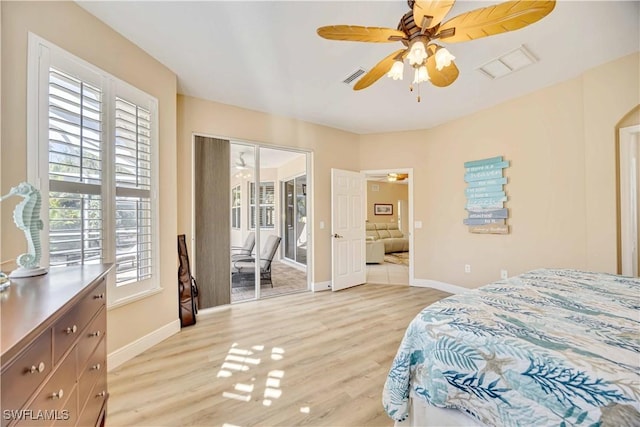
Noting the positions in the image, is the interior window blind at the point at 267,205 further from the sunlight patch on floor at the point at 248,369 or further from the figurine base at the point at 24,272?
the figurine base at the point at 24,272

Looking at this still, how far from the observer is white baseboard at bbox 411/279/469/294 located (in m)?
4.10

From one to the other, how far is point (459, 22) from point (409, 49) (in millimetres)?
319

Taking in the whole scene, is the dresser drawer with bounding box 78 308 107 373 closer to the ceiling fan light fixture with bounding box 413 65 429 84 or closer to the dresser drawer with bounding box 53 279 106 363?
the dresser drawer with bounding box 53 279 106 363

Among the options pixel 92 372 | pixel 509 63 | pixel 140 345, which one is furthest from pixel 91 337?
pixel 509 63

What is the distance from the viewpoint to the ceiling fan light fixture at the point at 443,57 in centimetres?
173

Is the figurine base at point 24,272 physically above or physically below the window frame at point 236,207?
below

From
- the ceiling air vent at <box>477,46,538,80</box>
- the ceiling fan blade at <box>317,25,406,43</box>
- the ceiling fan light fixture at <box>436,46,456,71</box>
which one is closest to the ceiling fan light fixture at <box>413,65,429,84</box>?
the ceiling fan light fixture at <box>436,46,456,71</box>

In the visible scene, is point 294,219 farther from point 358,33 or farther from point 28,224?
point 28,224

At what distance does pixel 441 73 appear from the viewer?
2.02m

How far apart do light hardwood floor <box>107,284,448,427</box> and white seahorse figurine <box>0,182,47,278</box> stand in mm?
1059

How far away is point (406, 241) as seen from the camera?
8.40 meters

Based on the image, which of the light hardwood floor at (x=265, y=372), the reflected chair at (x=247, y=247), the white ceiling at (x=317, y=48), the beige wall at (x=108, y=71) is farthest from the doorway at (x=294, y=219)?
the beige wall at (x=108, y=71)

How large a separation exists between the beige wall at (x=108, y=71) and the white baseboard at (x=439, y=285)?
Answer: 12.4 feet

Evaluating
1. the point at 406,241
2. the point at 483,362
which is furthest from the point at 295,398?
the point at 406,241
